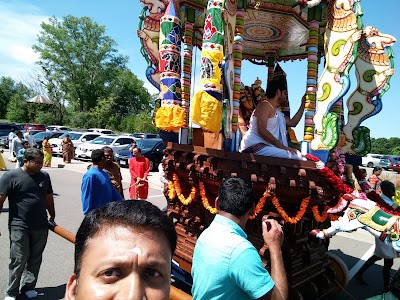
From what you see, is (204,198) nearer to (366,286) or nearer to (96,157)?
(96,157)

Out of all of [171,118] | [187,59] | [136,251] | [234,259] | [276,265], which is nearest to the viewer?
[136,251]

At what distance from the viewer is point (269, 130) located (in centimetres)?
396

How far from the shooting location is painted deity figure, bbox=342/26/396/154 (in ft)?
16.7

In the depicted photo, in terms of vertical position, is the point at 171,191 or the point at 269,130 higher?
the point at 269,130

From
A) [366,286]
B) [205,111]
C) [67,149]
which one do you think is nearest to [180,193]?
[205,111]

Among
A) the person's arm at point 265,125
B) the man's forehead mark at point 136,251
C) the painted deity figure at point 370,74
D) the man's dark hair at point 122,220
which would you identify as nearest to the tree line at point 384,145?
the painted deity figure at point 370,74

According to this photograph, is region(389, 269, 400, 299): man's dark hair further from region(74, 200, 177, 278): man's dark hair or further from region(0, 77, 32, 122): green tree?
region(0, 77, 32, 122): green tree

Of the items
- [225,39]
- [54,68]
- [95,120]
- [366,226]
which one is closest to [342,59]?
[225,39]

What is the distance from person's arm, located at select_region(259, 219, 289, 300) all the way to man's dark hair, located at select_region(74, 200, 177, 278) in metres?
1.11

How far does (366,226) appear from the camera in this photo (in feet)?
11.2

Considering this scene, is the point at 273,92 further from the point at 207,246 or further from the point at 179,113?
the point at 207,246

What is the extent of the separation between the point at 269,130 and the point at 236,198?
1.83 meters

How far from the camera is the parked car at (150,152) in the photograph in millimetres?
16781

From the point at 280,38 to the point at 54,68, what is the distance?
39610 mm
